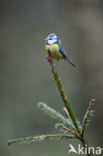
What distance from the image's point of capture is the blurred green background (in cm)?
363

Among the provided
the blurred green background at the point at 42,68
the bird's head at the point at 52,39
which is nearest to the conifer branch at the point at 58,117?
the bird's head at the point at 52,39

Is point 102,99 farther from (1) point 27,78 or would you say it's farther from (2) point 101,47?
(1) point 27,78

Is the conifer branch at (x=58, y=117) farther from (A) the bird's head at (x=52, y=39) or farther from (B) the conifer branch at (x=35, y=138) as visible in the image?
(A) the bird's head at (x=52, y=39)

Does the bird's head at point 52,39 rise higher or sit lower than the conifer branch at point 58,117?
higher

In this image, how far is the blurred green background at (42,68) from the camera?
3.63 meters

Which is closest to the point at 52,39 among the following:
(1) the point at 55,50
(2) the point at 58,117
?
(1) the point at 55,50

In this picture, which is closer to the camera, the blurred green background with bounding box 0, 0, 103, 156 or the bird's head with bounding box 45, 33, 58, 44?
the bird's head with bounding box 45, 33, 58, 44

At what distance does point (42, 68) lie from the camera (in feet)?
22.0

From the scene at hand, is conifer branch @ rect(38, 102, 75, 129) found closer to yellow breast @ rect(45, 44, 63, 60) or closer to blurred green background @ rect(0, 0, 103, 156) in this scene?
yellow breast @ rect(45, 44, 63, 60)

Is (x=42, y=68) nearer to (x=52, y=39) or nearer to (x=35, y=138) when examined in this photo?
(x=52, y=39)

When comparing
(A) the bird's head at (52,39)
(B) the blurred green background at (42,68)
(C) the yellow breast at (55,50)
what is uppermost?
(A) the bird's head at (52,39)

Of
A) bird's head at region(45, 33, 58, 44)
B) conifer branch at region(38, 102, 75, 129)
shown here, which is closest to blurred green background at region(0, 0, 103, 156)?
bird's head at region(45, 33, 58, 44)

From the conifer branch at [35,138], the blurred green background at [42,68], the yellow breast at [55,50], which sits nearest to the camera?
the conifer branch at [35,138]

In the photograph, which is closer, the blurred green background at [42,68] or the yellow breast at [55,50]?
the yellow breast at [55,50]
